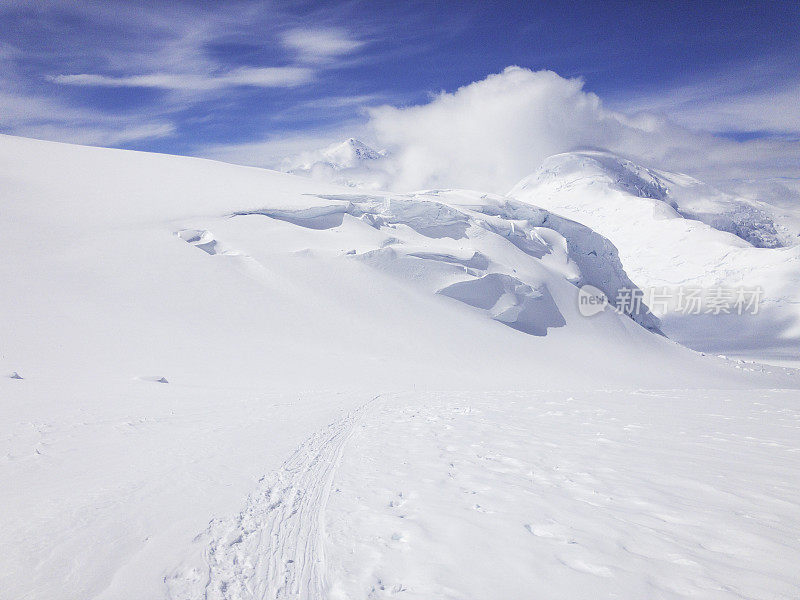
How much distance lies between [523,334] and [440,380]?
1396 cm

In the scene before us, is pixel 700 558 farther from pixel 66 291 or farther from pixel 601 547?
pixel 66 291

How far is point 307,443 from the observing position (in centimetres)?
821

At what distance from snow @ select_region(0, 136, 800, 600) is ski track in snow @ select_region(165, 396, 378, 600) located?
3 cm

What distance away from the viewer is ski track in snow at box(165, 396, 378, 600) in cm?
378

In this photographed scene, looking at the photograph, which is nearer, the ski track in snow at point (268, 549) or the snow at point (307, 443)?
the ski track in snow at point (268, 549)

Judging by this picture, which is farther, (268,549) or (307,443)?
(307,443)

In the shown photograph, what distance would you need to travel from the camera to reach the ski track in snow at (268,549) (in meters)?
3.78

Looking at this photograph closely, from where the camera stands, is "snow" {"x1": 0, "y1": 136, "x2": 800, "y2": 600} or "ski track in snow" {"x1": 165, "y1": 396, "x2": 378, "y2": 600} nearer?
"ski track in snow" {"x1": 165, "y1": 396, "x2": 378, "y2": 600}

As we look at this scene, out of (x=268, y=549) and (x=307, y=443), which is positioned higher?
(x=268, y=549)

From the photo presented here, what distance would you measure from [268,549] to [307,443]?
151 inches

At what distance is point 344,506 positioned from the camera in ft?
17.3

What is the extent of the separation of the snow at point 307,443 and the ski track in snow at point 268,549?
0.09ft

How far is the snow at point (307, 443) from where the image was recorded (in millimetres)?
3973

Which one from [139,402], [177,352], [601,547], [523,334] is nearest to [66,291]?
[177,352]
